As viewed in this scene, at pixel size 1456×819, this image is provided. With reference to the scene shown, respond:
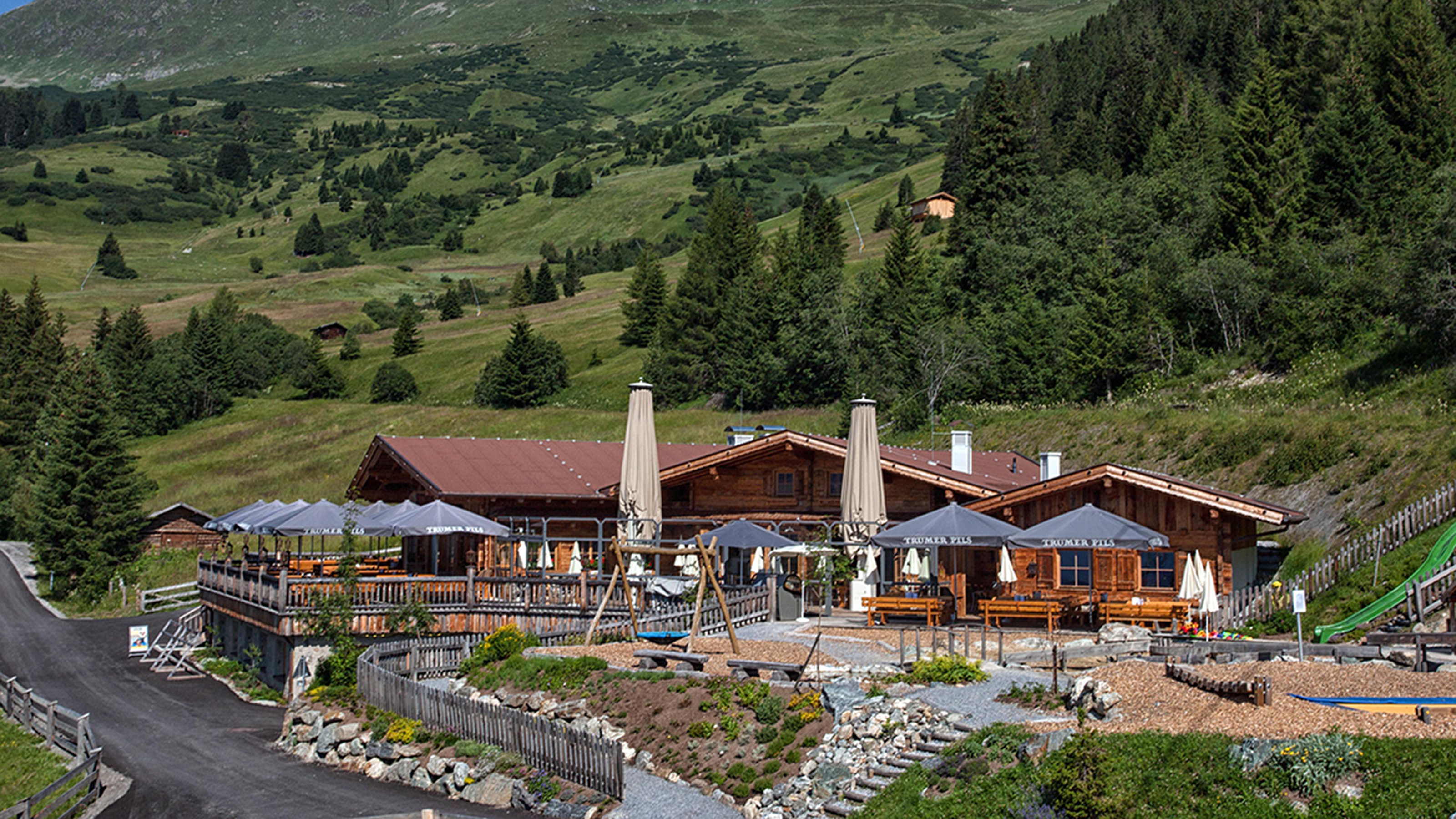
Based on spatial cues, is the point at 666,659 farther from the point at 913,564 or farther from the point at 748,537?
the point at 748,537

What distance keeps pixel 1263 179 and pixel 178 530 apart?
51895 millimetres

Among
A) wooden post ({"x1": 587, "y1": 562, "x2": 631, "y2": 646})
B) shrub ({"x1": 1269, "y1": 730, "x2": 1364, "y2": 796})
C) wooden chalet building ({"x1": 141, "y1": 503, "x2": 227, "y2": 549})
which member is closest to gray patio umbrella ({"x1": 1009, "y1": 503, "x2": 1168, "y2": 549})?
wooden post ({"x1": 587, "y1": 562, "x2": 631, "y2": 646})

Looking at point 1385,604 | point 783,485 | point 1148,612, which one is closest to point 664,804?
point 1148,612

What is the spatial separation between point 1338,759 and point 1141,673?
4817 mm

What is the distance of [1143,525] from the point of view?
1168 inches

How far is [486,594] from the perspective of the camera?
3038cm

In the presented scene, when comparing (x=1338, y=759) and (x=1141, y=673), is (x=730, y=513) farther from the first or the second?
(x=1338, y=759)

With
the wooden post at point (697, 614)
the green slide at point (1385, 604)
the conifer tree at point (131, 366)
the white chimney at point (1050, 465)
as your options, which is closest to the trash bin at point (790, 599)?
the wooden post at point (697, 614)

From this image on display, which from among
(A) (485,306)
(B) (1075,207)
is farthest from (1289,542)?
(A) (485,306)

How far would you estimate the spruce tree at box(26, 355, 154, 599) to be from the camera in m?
53.8

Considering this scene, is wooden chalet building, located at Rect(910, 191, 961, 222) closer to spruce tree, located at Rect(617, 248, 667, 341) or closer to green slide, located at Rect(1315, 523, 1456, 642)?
spruce tree, located at Rect(617, 248, 667, 341)

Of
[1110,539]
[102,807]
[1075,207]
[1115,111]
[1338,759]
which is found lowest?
[102,807]

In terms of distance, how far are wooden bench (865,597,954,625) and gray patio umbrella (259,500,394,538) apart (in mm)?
11775

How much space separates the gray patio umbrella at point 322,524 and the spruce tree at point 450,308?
324 ft
